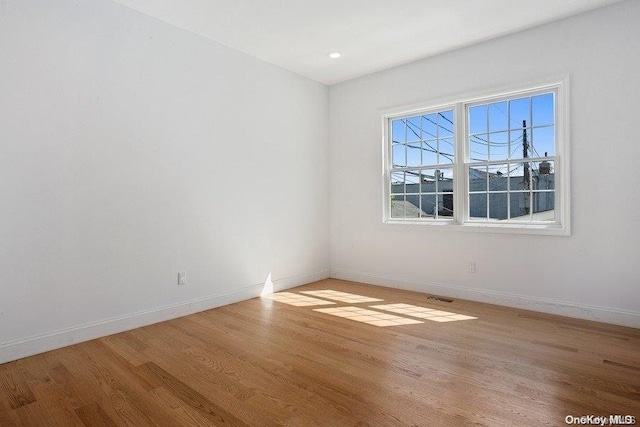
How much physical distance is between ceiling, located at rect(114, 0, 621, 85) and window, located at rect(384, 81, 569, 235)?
69 centimetres

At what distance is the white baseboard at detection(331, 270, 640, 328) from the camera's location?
125 inches

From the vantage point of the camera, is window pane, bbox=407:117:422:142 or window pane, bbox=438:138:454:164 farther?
window pane, bbox=407:117:422:142

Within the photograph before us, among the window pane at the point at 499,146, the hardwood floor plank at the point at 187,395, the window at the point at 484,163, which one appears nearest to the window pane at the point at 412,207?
the window at the point at 484,163

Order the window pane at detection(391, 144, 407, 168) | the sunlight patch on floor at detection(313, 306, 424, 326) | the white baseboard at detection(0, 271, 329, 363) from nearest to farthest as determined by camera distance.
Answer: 1. the white baseboard at detection(0, 271, 329, 363)
2. the sunlight patch on floor at detection(313, 306, 424, 326)
3. the window pane at detection(391, 144, 407, 168)

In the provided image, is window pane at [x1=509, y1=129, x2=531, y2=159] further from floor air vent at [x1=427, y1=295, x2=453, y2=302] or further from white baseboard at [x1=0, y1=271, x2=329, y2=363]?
white baseboard at [x1=0, y1=271, x2=329, y2=363]

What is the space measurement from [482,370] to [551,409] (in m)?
0.48

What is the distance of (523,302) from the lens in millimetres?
3664

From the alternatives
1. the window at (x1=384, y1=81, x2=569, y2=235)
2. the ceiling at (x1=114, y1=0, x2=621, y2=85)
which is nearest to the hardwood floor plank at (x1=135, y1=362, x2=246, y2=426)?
the ceiling at (x1=114, y1=0, x2=621, y2=85)

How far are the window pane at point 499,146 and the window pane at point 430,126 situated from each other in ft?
2.20

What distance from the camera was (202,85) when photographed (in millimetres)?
3717

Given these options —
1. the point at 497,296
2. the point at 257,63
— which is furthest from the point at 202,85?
the point at 497,296

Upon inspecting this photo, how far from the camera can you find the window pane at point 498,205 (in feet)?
12.7

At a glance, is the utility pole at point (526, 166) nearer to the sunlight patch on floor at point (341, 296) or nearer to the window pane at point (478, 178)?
the window pane at point (478, 178)

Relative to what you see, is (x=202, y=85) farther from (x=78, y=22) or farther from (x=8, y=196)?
(x=8, y=196)
